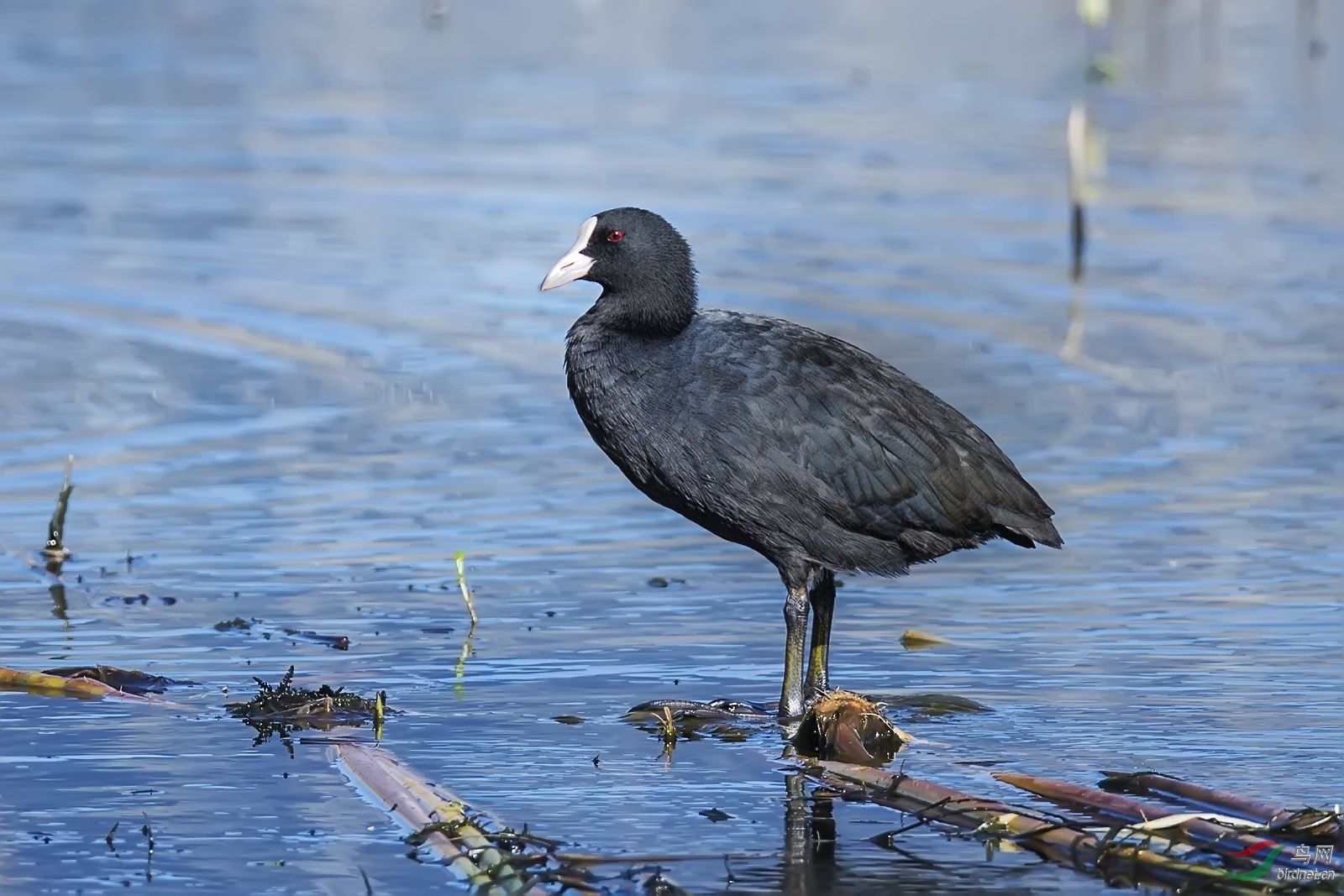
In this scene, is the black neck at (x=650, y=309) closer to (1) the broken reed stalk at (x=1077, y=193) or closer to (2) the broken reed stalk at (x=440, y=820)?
(2) the broken reed stalk at (x=440, y=820)

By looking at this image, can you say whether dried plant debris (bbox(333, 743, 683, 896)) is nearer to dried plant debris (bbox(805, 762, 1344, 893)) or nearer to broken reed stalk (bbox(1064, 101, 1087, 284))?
dried plant debris (bbox(805, 762, 1344, 893))

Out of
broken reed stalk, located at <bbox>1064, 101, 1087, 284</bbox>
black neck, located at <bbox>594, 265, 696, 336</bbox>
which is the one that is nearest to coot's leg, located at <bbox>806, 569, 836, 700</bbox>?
black neck, located at <bbox>594, 265, 696, 336</bbox>

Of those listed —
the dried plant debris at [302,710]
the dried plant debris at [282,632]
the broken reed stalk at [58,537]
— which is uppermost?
the broken reed stalk at [58,537]

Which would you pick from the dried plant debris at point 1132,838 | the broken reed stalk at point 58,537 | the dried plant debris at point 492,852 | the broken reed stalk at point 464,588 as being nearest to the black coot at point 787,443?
the broken reed stalk at point 464,588

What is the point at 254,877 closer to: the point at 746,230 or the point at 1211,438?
the point at 1211,438

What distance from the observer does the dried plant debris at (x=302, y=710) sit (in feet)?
23.3

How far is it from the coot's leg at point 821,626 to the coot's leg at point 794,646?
87 millimetres

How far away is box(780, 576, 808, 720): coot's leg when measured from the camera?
7449 mm

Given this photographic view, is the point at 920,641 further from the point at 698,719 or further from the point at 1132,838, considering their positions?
the point at 1132,838

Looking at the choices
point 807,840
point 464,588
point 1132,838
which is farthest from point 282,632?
point 1132,838

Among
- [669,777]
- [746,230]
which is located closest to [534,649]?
[669,777]

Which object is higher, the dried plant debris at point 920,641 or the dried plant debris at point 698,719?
the dried plant debris at point 920,641

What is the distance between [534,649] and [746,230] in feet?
30.8

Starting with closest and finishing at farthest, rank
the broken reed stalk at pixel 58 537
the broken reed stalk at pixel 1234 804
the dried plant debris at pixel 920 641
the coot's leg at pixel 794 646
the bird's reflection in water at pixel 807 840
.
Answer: the broken reed stalk at pixel 1234 804 → the bird's reflection in water at pixel 807 840 → the coot's leg at pixel 794 646 → the dried plant debris at pixel 920 641 → the broken reed stalk at pixel 58 537
